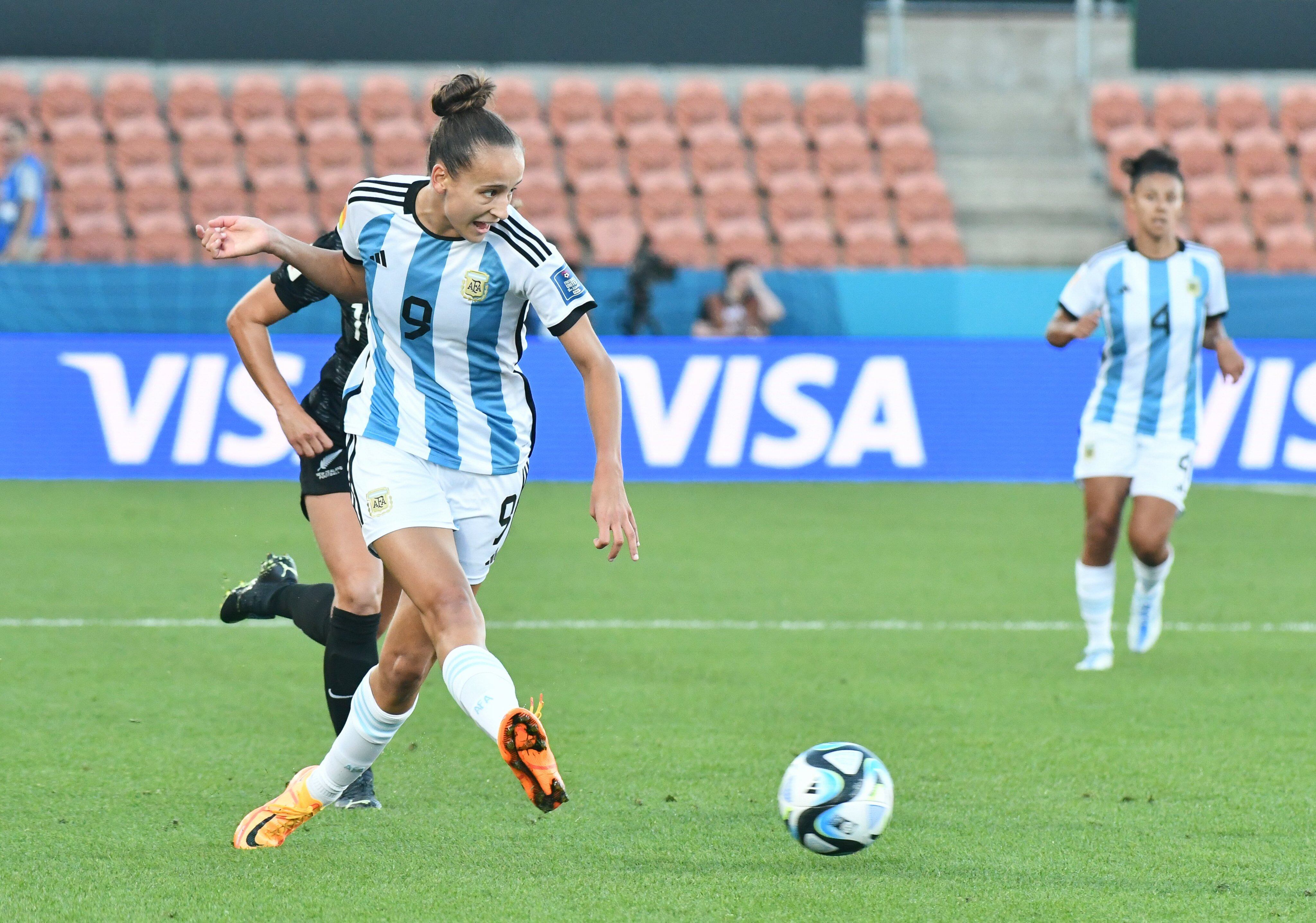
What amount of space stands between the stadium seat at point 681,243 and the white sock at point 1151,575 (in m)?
9.65

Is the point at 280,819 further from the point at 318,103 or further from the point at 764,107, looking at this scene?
the point at 764,107

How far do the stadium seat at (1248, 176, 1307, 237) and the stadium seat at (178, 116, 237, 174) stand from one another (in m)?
10.6

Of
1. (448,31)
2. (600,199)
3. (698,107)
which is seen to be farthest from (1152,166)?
(448,31)

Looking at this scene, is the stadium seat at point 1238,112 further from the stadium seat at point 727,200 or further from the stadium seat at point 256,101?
the stadium seat at point 256,101

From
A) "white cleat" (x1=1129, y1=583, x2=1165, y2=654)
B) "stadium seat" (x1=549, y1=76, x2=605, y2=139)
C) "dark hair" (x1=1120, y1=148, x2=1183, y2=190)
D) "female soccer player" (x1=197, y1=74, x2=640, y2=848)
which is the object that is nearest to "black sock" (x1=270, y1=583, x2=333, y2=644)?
"female soccer player" (x1=197, y1=74, x2=640, y2=848)

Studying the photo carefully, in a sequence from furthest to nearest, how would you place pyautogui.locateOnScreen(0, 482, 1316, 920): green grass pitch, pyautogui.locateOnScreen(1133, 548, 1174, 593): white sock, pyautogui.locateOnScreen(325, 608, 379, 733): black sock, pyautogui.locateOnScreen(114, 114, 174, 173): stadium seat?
pyautogui.locateOnScreen(114, 114, 174, 173): stadium seat, pyautogui.locateOnScreen(1133, 548, 1174, 593): white sock, pyautogui.locateOnScreen(325, 608, 379, 733): black sock, pyautogui.locateOnScreen(0, 482, 1316, 920): green grass pitch

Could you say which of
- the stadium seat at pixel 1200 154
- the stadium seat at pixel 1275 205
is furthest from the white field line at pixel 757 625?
the stadium seat at pixel 1200 154

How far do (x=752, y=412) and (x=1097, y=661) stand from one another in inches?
227

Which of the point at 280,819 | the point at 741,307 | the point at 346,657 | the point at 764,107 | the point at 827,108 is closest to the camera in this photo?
the point at 280,819

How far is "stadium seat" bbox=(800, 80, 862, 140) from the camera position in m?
18.7

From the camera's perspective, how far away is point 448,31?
61.3ft

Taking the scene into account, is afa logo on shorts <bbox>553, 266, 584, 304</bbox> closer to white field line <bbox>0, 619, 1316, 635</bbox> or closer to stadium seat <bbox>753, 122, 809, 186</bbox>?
white field line <bbox>0, 619, 1316, 635</bbox>

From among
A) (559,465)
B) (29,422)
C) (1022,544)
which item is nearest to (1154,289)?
(1022,544)

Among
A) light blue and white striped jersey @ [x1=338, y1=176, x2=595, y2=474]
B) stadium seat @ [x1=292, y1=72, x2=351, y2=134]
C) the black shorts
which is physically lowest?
stadium seat @ [x1=292, y1=72, x2=351, y2=134]
